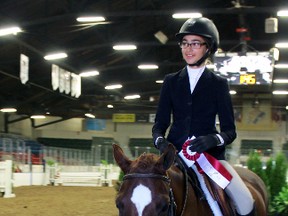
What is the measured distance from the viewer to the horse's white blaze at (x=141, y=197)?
2105 mm

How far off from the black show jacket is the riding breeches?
22cm

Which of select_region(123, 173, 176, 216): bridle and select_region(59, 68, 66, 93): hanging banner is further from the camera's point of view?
select_region(59, 68, 66, 93): hanging banner

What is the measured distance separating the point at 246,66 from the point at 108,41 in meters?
6.17

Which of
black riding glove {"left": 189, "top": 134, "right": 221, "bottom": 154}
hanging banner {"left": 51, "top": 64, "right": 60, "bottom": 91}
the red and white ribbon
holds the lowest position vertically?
the red and white ribbon

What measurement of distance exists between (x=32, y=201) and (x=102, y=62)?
495 inches

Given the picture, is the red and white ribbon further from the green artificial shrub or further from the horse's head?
the green artificial shrub

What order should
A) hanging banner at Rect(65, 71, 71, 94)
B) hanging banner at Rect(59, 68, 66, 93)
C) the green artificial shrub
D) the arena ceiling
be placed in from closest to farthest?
the green artificial shrub
the arena ceiling
hanging banner at Rect(59, 68, 66, 93)
hanging banner at Rect(65, 71, 71, 94)

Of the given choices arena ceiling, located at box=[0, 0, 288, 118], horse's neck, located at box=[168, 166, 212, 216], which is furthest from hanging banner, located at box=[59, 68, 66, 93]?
horse's neck, located at box=[168, 166, 212, 216]

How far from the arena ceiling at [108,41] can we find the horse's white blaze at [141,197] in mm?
13477

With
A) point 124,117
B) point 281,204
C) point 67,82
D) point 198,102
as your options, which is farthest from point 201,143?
point 124,117

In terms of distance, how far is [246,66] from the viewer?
15617 mm

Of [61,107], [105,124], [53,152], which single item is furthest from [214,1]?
[105,124]

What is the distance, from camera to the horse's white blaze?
2105 millimetres

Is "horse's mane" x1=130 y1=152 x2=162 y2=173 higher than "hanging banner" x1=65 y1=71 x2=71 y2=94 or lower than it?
lower
